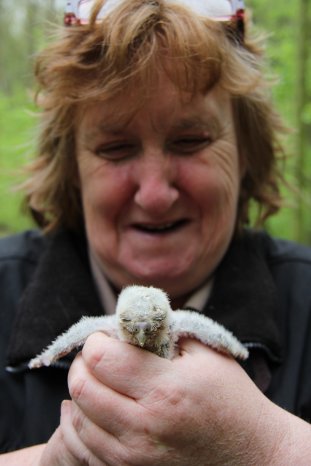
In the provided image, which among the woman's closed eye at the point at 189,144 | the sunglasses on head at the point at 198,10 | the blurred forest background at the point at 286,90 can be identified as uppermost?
the sunglasses on head at the point at 198,10

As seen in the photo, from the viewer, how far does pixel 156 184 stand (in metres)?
2.16

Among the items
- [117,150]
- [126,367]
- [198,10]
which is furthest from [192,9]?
[126,367]

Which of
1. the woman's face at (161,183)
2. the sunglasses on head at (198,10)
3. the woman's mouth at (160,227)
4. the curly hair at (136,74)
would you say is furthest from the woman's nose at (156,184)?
the sunglasses on head at (198,10)

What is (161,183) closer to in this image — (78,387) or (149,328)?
(149,328)

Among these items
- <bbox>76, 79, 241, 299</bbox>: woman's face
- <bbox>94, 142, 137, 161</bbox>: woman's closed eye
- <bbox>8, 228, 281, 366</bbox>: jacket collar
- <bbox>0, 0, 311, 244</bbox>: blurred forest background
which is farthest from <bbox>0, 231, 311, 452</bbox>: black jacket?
<bbox>0, 0, 311, 244</bbox>: blurred forest background

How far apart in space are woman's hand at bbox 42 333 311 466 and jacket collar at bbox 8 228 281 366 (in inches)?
21.9

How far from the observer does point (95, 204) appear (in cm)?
232

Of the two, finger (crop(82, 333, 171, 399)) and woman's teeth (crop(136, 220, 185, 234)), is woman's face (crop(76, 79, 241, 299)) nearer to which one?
woman's teeth (crop(136, 220, 185, 234))

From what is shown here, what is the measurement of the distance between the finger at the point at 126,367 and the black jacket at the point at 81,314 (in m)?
0.56

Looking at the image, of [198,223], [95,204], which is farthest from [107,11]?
[198,223]

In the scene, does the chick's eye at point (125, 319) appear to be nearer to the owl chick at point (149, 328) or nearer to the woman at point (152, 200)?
the owl chick at point (149, 328)

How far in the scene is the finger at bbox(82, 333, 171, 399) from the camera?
1.50m

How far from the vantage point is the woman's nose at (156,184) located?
216cm

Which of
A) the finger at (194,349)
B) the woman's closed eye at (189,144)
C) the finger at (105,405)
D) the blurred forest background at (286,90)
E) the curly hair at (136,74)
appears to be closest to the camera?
the finger at (105,405)
